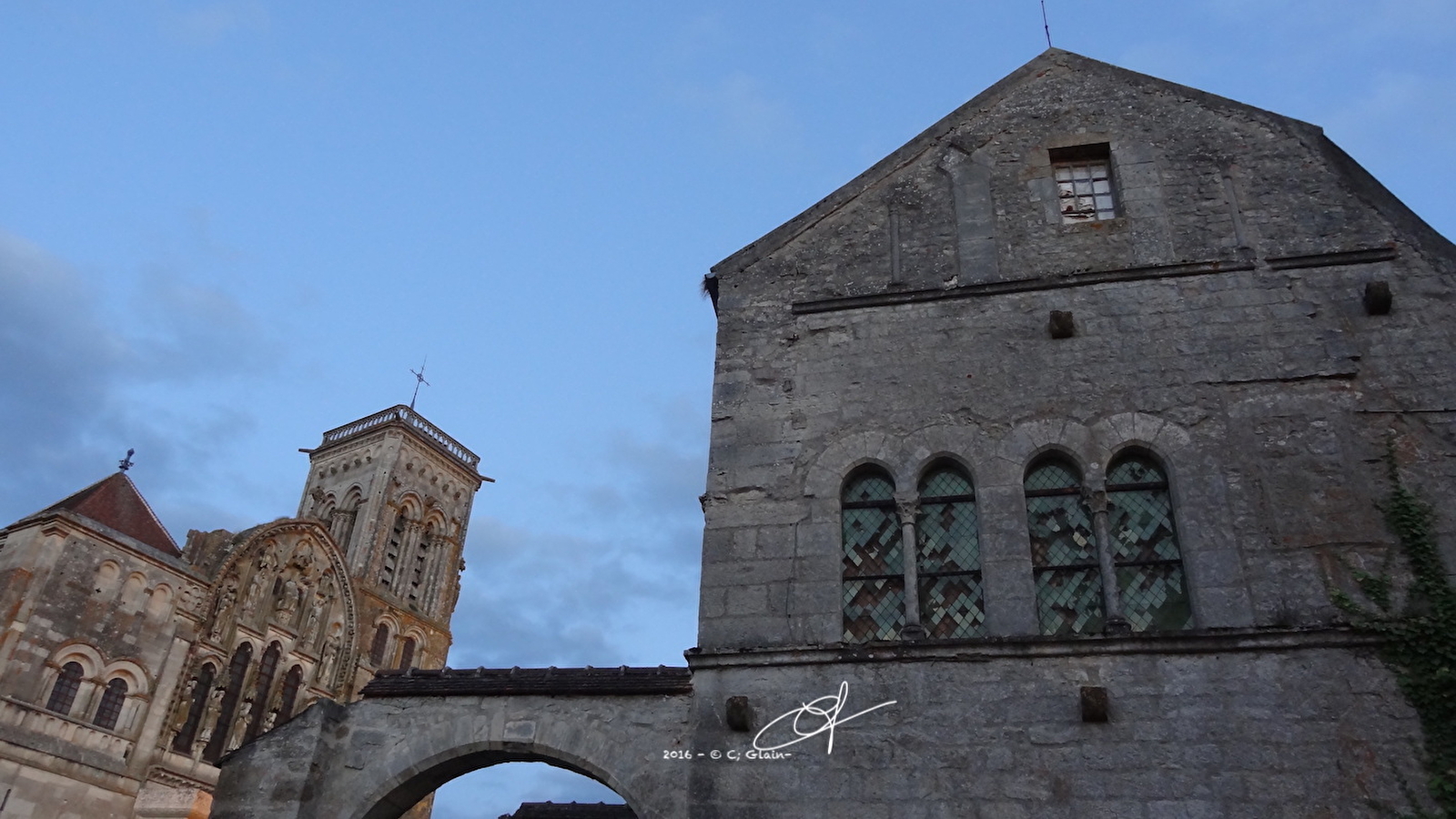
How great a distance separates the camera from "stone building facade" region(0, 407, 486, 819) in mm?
22281

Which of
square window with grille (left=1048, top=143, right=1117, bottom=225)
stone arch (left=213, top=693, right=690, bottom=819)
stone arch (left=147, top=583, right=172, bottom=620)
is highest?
square window with grille (left=1048, top=143, right=1117, bottom=225)

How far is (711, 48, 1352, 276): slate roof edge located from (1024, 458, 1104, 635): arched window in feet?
13.2

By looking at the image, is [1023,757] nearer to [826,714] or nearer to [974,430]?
[826,714]

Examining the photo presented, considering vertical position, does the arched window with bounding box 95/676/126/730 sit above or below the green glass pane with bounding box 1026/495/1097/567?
above

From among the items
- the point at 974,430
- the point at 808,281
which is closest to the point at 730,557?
the point at 974,430

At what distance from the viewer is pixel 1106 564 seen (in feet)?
29.5

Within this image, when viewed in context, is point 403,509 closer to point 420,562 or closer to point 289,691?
point 420,562

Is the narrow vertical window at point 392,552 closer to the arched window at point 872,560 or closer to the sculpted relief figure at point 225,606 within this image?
the sculpted relief figure at point 225,606

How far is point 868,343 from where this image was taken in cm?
1075

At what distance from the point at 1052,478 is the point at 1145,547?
102 centimetres

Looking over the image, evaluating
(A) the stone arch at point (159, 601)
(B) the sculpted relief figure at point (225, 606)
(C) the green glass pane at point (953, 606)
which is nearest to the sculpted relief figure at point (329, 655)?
(B) the sculpted relief figure at point (225, 606)

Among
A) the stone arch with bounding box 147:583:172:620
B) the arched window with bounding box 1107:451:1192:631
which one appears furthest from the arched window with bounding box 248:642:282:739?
the arched window with bounding box 1107:451:1192:631

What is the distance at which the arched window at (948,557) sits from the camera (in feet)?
29.9

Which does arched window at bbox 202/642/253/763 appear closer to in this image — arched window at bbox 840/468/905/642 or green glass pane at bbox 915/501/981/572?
arched window at bbox 840/468/905/642
